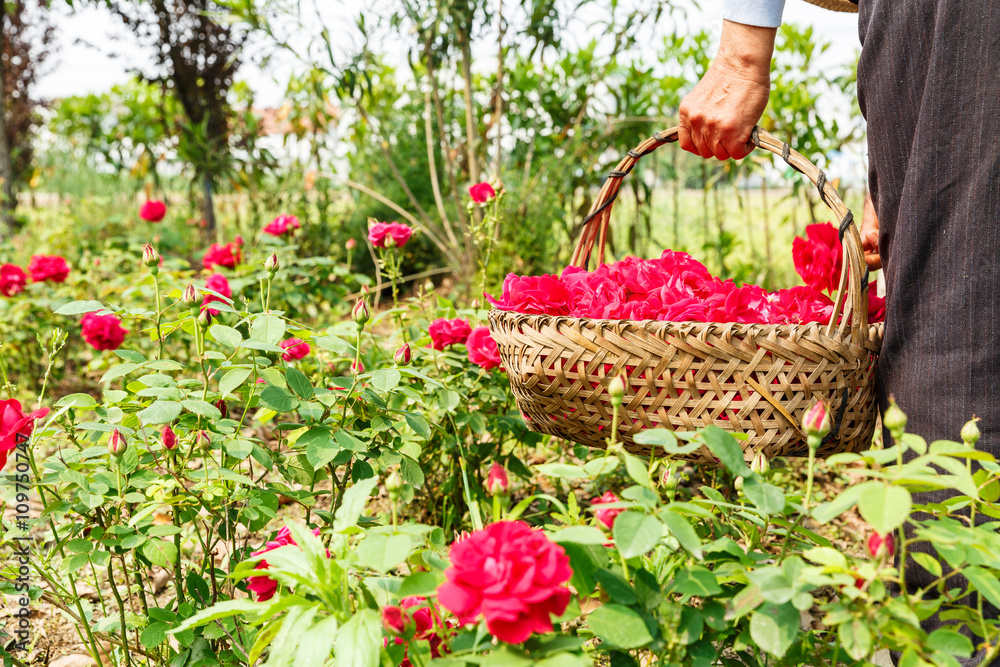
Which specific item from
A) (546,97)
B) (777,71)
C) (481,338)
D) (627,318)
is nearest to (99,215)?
(546,97)

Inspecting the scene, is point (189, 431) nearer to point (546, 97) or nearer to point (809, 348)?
point (809, 348)

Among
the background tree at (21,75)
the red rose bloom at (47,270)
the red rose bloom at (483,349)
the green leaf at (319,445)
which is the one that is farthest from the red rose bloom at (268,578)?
the background tree at (21,75)

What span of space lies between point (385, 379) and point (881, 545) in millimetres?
604

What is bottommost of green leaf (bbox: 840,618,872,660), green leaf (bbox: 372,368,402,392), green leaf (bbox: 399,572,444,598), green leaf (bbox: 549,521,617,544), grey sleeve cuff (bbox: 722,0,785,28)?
green leaf (bbox: 840,618,872,660)

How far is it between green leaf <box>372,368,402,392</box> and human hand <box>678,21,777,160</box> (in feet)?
1.99

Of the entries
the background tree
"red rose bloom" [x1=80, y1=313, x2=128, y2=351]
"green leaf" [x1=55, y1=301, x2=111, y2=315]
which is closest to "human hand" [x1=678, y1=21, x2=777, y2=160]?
"green leaf" [x1=55, y1=301, x2=111, y2=315]

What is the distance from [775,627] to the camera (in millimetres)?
570

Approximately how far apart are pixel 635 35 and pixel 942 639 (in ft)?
9.47

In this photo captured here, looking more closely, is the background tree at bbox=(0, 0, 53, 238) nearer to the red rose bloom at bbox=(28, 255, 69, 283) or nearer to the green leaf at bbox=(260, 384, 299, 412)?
the red rose bloom at bbox=(28, 255, 69, 283)

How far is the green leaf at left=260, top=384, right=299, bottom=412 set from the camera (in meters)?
0.91

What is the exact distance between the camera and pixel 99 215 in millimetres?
5848

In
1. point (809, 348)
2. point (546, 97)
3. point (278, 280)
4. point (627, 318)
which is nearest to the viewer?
point (809, 348)

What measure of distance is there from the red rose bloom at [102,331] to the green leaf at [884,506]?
1747 millimetres

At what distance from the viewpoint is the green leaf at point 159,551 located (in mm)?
898
